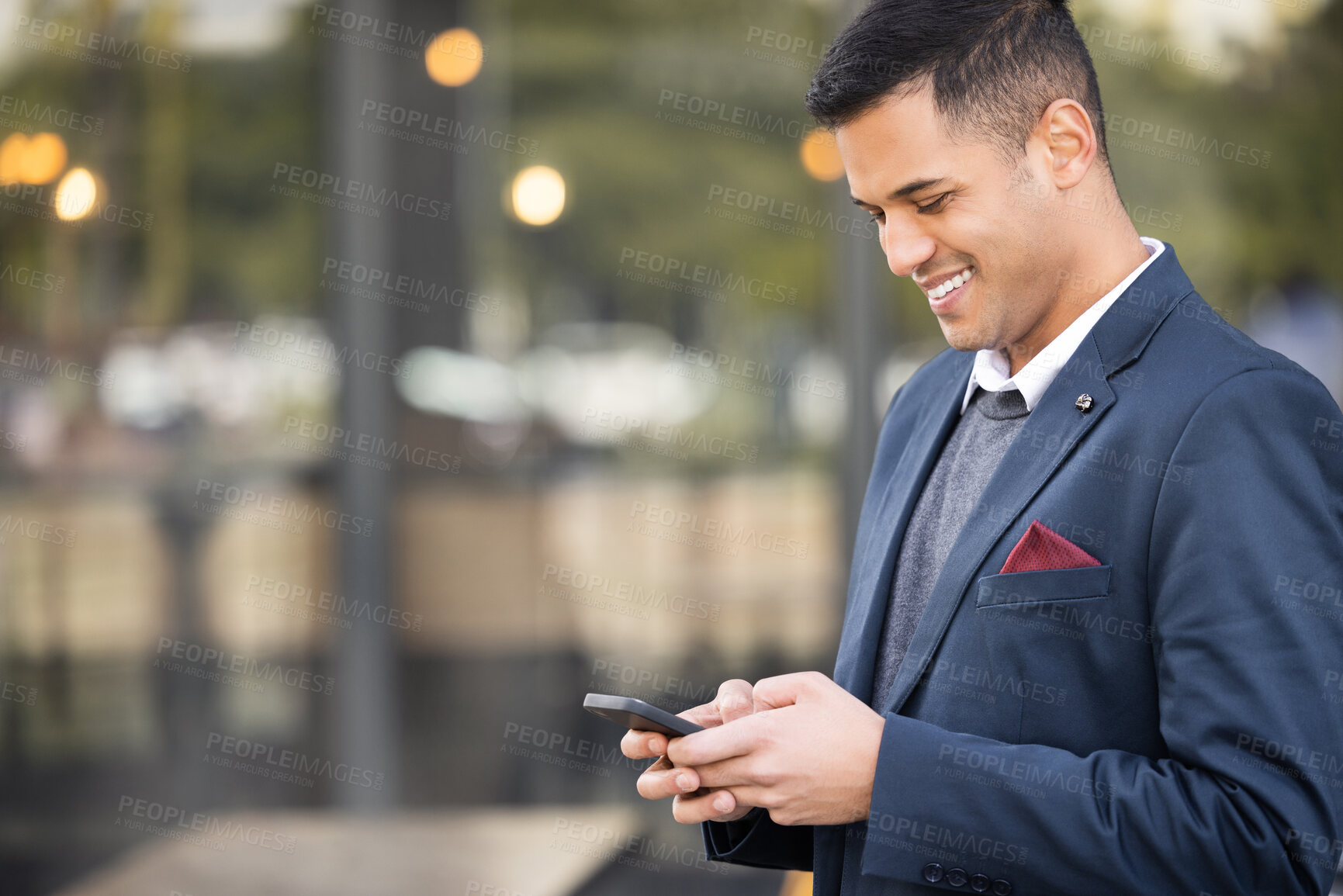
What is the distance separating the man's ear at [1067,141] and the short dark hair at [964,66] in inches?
0.5

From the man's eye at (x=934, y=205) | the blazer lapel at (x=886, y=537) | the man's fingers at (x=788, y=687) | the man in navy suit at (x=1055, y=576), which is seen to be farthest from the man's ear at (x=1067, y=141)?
the man's fingers at (x=788, y=687)

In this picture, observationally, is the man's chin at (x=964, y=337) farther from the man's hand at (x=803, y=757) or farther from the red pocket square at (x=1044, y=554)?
the man's hand at (x=803, y=757)

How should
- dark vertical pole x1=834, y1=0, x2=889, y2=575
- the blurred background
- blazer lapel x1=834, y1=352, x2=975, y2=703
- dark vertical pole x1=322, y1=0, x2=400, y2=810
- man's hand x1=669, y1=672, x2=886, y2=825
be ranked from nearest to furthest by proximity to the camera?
man's hand x1=669, y1=672, x2=886, y2=825, blazer lapel x1=834, y1=352, x2=975, y2=703, dark vertical pole x1=834, y1=0, x2=889, y2=575, the blurred background, dark vertical pole x1=322, y1=0, x2=400, y2=810

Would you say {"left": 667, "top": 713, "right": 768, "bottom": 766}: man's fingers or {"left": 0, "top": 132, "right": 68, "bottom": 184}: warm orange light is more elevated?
{"left": 0, "top": 132, "right": 68, "bottom": 184}: warm orange light

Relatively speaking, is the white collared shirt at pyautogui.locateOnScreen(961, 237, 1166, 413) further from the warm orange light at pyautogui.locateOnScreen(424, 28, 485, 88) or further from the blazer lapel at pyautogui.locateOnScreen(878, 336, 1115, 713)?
the warm orange light at pyautogui.locateOnScreen(424, 28, 485, 88)

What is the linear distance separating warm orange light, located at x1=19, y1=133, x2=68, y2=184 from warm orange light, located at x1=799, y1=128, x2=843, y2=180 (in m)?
2.68

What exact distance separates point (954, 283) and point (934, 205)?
0.08m

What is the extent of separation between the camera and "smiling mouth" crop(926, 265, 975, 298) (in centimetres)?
121

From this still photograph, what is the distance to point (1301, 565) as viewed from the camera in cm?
100

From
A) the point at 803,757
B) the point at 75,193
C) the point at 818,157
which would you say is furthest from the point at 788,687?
the point at 75,193

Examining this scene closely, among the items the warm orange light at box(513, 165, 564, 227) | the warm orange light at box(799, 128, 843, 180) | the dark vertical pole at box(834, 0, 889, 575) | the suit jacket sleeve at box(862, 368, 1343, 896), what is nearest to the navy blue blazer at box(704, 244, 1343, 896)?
the suit jacket sleeve at box(862, 368, 1343, 896)

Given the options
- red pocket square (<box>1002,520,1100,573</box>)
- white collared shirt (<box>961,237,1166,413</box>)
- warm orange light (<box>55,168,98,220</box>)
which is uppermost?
warm orange light (<box>55,168,98,220</box>)

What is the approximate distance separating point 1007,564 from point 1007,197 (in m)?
0.36

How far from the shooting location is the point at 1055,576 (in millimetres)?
1080
